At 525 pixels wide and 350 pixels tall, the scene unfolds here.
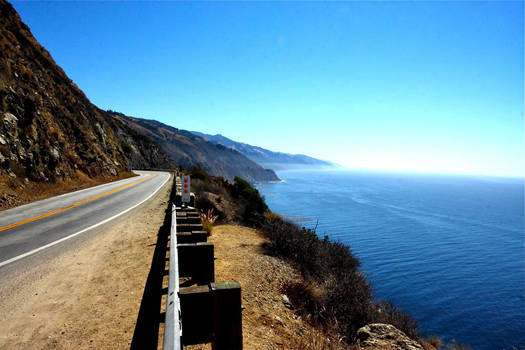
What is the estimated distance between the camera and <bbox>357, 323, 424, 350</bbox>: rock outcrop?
A: 15.7ft

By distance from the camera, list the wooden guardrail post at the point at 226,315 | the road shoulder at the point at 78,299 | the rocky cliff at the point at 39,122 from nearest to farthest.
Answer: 1. the wooden guardrail post at the point at 226,315
2. the road shoulder at the point at 78,299
3. the rocky cliff at the point at 39,122

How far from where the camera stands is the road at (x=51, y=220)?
608 cm

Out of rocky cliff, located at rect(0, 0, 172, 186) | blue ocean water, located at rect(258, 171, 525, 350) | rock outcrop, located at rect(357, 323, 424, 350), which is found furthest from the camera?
blue ocean water, located at rect(258, 171, 525, 350)

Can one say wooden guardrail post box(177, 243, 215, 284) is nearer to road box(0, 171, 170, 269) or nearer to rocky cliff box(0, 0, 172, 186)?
road box(0, 171, 170, 269)

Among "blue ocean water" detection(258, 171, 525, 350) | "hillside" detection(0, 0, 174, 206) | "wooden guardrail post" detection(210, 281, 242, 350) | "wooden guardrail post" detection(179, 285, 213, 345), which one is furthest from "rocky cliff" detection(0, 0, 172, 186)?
"blue ocean water" detection(258, 171, 525, 350)

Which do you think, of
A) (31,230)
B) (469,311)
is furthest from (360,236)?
(31,230)

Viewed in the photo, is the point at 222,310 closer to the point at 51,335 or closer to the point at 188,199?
the point at 51,335

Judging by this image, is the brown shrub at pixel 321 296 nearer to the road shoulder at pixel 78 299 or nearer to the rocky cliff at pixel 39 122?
the road shoulder at pixel 78 299

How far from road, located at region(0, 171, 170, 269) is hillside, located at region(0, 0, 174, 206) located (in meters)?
2.33

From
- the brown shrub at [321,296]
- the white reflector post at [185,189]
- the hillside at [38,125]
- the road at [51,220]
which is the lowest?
the brown shrub at [321,296]

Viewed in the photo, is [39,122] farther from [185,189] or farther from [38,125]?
[185,189]

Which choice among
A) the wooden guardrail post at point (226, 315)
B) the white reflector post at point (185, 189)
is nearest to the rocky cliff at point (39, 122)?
the white reflector post at point (185, 189)

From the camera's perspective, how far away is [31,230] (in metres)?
7.34

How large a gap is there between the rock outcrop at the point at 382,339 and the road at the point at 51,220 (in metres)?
6.91
